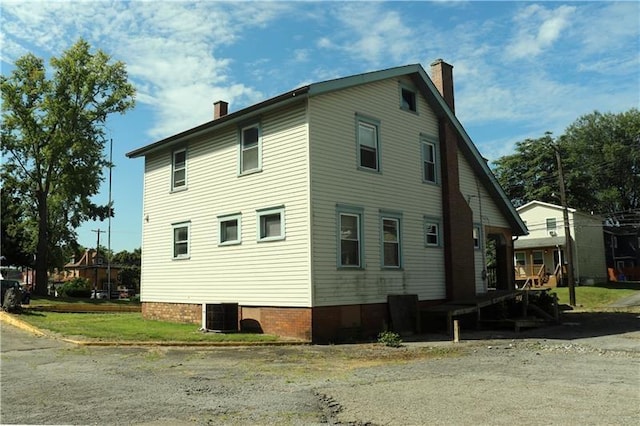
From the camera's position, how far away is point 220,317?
56.5 ft

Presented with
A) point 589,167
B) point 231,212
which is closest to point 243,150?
point 231,212

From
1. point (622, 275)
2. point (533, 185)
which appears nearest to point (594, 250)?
point (622, 275)

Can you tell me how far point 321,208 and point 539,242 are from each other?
37647mm

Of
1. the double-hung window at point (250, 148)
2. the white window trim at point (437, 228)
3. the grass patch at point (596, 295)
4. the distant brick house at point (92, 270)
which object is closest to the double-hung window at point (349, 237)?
the double-hung window at point (250, 148)

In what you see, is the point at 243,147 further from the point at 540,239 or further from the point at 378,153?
the point at 540,239

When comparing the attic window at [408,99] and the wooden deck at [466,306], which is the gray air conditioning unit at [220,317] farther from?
the attic window at [408,99]

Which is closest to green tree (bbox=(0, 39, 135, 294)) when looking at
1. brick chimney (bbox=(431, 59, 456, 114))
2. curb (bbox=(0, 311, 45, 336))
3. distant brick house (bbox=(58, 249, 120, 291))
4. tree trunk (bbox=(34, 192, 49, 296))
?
tree trunk (bbox=(34, 192, 49, 296))

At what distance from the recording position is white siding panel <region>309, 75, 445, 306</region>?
16547mm

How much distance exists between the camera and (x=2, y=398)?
8.59 meters

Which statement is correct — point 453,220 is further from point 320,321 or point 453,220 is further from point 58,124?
point 58,124

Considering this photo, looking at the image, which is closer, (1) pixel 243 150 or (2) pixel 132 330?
(2) pixel 132 330

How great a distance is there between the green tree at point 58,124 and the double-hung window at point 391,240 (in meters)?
28.4

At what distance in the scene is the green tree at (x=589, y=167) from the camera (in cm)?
6111

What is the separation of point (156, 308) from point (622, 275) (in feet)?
165
